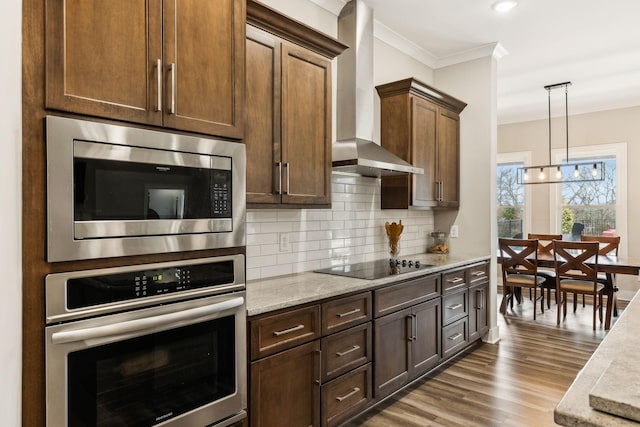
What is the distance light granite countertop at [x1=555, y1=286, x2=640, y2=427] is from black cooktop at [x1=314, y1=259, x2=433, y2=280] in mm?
1511

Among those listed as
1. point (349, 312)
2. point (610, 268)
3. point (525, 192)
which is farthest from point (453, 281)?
point (525, 192)

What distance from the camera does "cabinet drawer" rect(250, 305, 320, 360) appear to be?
75.5 inches

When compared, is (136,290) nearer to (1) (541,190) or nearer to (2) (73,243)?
(2) (73,243)

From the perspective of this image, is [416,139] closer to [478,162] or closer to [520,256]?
[478,162]

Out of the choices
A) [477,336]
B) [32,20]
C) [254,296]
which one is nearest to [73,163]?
[32,20]

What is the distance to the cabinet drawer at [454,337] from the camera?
339 cm

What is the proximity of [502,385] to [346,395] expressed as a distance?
1482mm

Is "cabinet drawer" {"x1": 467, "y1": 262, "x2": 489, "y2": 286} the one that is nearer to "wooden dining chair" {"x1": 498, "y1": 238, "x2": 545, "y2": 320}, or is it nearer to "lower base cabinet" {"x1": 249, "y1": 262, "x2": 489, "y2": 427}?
"lower base cabinet" {"x1": 249, "y1": 262, "x2": 489, "y2": 427}

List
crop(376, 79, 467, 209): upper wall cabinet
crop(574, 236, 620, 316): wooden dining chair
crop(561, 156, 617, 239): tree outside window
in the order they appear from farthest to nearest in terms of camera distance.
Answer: crop(561, 156, 617, 239): tree outside window, crop(574, 236, 620, 316): wooden dining chair, crop(376, 79, 467, 209): upper wall cabinet

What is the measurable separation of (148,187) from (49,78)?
447mm

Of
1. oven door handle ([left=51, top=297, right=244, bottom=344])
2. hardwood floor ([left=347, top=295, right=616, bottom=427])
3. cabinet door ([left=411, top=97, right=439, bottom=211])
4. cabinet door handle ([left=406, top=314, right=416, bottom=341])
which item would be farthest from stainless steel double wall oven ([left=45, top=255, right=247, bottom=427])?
cabinet door ([left=411, top=97, right=439, bottom=211])

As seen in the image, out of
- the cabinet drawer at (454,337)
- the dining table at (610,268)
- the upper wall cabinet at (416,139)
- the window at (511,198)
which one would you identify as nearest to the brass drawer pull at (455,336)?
the cabinet drawer at (454,337)

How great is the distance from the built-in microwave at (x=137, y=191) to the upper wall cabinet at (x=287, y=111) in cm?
50

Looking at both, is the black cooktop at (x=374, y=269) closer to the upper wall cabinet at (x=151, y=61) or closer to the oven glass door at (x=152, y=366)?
the oven glass door at (x=152, y=366)
